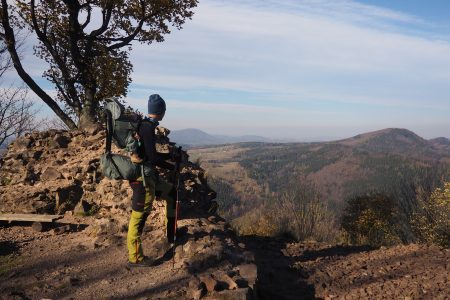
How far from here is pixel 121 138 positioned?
7.04 m

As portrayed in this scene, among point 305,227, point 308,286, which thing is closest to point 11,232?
point 308,286

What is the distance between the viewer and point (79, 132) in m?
12.2

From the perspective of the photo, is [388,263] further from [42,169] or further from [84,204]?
[42,169]

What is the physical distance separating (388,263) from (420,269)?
2.33ft

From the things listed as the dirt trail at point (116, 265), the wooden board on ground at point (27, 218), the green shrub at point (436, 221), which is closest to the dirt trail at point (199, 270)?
the dirt trail at point (116, 265)

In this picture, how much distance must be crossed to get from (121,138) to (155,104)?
2.81 ft

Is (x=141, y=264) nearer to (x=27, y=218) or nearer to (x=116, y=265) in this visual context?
(x=116, y=265)

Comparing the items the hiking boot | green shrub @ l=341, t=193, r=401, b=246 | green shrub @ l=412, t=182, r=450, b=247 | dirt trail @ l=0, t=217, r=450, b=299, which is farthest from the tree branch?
green shrub @ l=341, t=193, r=401, b=246

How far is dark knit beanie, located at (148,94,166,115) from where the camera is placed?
6.83m

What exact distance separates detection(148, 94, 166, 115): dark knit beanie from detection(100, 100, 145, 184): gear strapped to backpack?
255 millimetres

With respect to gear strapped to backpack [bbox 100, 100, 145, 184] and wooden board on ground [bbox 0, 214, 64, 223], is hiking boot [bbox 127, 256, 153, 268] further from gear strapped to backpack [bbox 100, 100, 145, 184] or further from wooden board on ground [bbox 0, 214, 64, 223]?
wooden board on ground [bbox 0, 214, 64, 223]

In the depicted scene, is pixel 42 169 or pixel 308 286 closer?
pixel 308 286

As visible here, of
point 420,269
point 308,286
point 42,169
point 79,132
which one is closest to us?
point 308,286

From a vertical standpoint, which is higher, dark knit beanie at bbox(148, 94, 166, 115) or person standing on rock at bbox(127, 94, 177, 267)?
dark knit beanie at bbox(148, 94, 166, 115)
